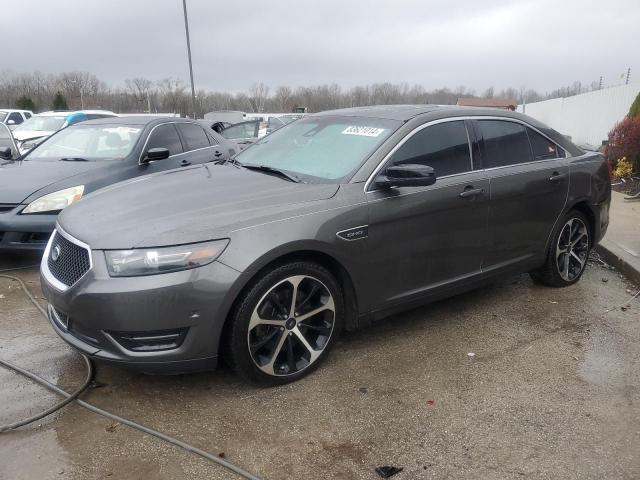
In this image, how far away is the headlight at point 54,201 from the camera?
16.8ft

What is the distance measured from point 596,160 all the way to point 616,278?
128 cm

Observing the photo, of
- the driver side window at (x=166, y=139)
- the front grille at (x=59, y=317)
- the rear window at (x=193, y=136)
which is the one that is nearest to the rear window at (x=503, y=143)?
the front grille at (x=59, y=317)

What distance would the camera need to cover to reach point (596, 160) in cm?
505

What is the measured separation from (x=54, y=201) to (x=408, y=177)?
3.61 metres

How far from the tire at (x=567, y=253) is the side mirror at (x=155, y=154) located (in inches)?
162

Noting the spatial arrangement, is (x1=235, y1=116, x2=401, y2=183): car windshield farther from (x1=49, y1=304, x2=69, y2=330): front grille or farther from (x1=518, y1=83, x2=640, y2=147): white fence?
(x1=518, y1=83, x2=640, y2=147): white fence

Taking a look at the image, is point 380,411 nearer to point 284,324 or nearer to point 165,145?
point 284,324

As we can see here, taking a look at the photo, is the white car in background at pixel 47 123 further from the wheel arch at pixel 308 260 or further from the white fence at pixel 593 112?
the white fence at pixel 593 112

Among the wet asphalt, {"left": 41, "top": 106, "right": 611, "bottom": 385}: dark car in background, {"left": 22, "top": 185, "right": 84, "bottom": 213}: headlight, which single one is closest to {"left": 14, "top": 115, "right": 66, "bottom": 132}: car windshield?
{"left": 22, "top": 185, "right": 84, "bottom": 213}: headlight

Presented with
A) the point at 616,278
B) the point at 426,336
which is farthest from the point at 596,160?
the point at 426,336

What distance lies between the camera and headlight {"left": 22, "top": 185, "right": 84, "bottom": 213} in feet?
16.8

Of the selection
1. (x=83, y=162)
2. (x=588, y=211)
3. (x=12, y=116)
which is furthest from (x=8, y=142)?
(x=12, y=116)

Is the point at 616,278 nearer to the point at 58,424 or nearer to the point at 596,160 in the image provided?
the point at 596,160

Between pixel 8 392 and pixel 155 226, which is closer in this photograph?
pixel 155 226
